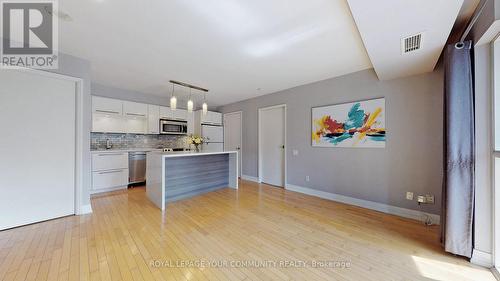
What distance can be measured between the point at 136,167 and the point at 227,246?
3546 millimetres

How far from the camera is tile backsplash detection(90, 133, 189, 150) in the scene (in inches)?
173

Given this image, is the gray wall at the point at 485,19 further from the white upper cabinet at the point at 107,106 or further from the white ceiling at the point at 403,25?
the white upper cabinet at the point at 107,106

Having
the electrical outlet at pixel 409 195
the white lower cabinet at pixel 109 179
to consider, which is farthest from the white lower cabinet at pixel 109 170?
the electrical outlet at pixel 409 195

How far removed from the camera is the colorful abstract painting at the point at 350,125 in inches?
119

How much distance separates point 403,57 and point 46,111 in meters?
4.77

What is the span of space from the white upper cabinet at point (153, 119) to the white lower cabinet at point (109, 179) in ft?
3.94

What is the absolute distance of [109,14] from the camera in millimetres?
1800

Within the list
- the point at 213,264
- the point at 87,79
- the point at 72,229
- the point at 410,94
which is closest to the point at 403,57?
the point at 410,94

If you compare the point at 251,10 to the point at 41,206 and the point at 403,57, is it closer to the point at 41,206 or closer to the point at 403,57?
Answer: the point at 403,57

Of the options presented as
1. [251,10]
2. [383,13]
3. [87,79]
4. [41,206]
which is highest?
[251,10]

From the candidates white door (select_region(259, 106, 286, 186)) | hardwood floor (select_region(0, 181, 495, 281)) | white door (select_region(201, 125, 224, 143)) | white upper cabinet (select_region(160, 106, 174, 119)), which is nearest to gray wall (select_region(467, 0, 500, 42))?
hardwood floor (select_region(0, 181, 495, 281))

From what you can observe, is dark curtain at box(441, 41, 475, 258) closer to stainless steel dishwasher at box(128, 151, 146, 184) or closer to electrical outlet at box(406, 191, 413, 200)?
electrical outlet at box(406, 191, 413, 200)

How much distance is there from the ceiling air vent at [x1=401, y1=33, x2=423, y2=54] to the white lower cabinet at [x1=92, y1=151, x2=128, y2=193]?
5.26 m

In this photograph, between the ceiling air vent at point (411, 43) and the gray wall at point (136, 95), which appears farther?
Result: the gray wall at point (136, 95)
